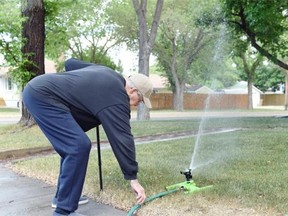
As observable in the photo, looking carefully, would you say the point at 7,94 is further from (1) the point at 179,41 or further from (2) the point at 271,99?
(2) the point at 271,99

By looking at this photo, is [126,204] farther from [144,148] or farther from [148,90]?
[144,148]

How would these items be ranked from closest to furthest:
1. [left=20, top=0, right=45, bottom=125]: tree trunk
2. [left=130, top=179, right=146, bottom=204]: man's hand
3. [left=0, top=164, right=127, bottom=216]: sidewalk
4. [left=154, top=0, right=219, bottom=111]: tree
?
[left=130, top=179, right=146, bottom=204]: man's hand
[left=0, top=164, right=127, bottom=216]: sidewalk
[left=20, top=0, right=45, bottom=125]: tree trunk
[left=154, top=0, right=219, bottom=111]: tree

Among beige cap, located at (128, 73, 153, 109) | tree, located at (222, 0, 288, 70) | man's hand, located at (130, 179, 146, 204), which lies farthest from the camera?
tree, located at (222, 0, 288, 70)

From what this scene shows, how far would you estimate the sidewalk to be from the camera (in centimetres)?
361

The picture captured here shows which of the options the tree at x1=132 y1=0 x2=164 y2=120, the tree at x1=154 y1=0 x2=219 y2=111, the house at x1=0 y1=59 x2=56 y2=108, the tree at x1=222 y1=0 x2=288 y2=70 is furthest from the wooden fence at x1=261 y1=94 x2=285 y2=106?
the tree at x1=132 y1=0 x2=164 y2=120

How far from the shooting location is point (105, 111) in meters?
2.83

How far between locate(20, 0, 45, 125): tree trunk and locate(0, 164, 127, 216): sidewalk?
529 centimetres

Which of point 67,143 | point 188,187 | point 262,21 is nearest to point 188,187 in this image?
point 188,187

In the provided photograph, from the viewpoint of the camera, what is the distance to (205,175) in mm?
4641

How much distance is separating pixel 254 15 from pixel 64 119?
11.0 metres

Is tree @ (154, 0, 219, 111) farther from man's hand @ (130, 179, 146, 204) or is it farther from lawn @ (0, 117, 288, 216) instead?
man's hand @ (130, 179, 146, 204)

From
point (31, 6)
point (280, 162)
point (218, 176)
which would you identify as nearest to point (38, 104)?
point (218, 176)

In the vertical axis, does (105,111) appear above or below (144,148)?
above

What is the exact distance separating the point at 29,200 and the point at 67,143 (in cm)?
141
